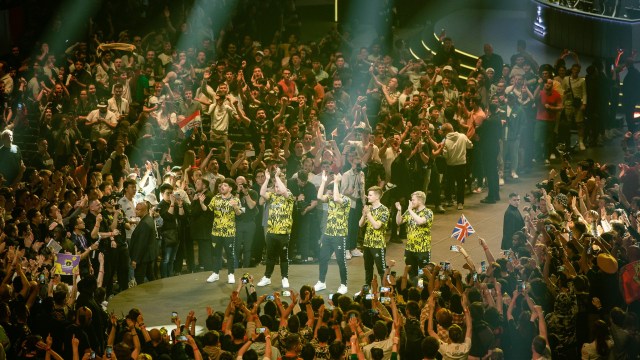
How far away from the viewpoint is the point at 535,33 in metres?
27.9

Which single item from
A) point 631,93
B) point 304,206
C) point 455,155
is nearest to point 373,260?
point 304,206

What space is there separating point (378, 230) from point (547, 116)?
22.6 feet

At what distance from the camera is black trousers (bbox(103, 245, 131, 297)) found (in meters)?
15.9

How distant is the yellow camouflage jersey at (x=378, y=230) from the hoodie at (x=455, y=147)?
4421 millimetres

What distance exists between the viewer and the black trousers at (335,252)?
610 inches

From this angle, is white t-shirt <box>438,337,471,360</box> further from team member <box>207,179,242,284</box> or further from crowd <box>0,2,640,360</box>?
team member <box>207,179,242,284</box>

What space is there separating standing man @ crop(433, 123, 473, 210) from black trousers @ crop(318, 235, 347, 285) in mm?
4154

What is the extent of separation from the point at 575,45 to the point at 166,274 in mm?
13287

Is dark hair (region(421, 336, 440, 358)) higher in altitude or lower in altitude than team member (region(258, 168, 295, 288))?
lower

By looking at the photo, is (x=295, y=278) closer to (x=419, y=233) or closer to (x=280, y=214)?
(x=280, y=214)

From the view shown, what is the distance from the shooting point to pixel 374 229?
15.3m

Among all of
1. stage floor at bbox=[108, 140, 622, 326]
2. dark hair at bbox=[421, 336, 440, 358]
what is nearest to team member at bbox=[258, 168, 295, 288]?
stage floor at bbox=[108, 140, 622, 326]

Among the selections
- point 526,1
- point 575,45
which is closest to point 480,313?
point 575,45

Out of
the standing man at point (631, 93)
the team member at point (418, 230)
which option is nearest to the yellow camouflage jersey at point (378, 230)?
the team member at point (418, 230)
